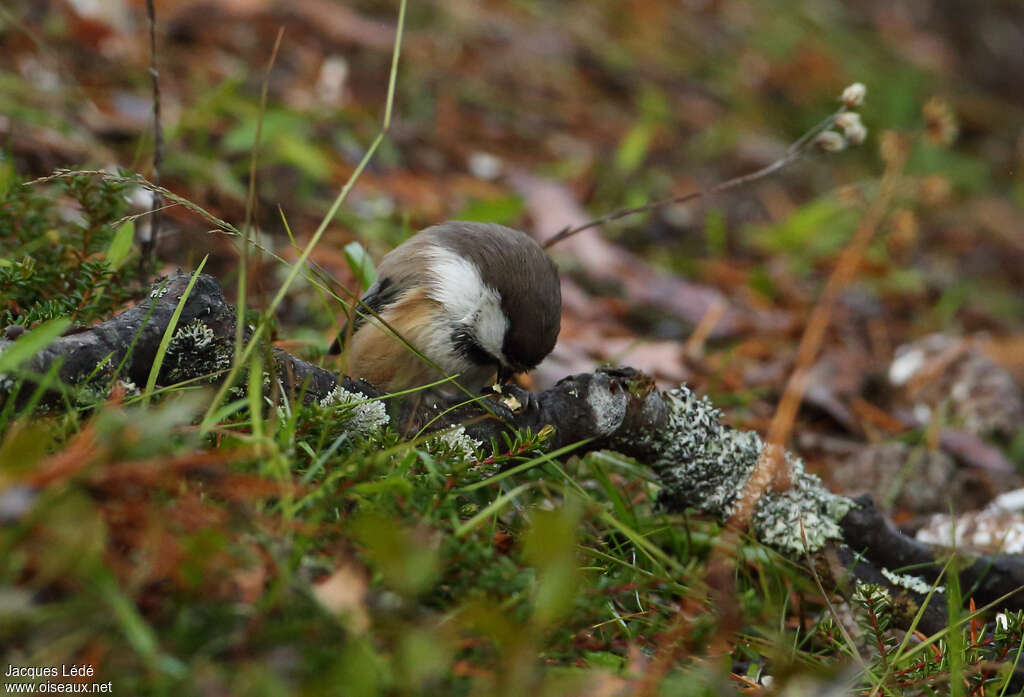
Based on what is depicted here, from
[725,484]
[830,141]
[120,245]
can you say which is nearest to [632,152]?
[830,141]

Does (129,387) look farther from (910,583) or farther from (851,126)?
(851,126)

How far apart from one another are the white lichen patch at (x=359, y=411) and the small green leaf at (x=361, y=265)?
0.76 metres

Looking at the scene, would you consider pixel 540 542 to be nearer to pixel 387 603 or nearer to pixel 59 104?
pixel 387 603

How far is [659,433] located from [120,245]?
1308 millimetres

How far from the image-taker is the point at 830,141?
267 cm

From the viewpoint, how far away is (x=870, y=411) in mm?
3766

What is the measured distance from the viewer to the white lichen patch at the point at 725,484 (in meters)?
2.16

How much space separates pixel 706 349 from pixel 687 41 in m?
4.59

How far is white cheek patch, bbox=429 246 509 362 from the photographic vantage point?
249 centimetres

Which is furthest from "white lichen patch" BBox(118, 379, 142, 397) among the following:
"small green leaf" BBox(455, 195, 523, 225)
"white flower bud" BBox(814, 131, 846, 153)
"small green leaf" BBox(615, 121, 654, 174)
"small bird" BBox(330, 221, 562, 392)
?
"small green leaf" BBox(615, 121, 654, 174)

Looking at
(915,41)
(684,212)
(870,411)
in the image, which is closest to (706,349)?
(870,411)

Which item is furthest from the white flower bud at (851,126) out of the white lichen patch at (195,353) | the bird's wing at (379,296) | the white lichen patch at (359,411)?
the white lichen patch at (195,353)

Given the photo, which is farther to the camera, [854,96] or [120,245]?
[854,96]

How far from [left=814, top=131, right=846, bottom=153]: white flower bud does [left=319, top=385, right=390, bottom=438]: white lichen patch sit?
1.59 metres
